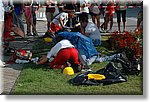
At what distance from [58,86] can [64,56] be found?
1.12 meters

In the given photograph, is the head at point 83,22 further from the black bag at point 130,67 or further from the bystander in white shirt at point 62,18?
the black bag at point 130,67

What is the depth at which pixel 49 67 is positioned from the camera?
24.9 feet

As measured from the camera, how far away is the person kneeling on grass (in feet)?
24.1

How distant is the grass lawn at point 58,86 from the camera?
19.8ft

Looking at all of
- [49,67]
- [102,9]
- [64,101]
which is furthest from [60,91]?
[102,9]

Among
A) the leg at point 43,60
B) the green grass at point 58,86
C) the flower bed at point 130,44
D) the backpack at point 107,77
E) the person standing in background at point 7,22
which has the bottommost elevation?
the green grass at point 58,86

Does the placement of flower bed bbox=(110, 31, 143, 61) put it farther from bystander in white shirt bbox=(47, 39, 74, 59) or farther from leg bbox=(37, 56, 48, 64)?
leg bbox=(37, 56, 48, 64)

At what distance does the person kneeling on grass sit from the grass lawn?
6.8 inches

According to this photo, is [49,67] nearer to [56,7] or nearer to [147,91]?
[147,91]

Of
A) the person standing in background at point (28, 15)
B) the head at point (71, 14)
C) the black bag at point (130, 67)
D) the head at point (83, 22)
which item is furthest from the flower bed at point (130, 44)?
the person standing in background at point (28, 15)

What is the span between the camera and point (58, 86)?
637 centimetres

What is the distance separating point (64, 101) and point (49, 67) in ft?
7.18

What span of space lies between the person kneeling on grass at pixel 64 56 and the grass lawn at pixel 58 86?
0.56 feet

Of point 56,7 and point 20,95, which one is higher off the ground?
point 56,7
